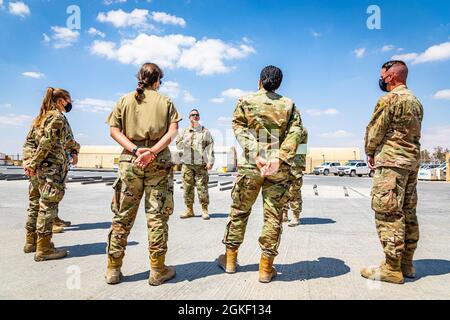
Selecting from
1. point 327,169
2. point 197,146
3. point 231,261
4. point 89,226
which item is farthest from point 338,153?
point 231,261

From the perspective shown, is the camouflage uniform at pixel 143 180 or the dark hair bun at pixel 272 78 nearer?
the camouflage uniform at pixel 143 180

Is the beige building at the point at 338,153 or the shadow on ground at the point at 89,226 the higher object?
the beige building at the point at 338,153

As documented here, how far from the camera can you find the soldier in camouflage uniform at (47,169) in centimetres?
348

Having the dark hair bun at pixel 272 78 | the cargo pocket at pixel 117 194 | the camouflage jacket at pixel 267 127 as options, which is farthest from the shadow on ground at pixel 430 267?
the cargo pocket at pixel 117 194

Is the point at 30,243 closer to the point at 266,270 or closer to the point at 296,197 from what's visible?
the point at 266,270

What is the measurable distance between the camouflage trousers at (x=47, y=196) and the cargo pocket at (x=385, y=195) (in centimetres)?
324

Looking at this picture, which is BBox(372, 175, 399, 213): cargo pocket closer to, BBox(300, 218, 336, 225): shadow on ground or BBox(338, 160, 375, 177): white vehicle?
BBox(300, 218, 336, 225): shadow on ground

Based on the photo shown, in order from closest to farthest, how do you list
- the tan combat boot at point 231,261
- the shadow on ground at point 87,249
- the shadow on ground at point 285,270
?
the shadow on ground at point 285,270
the tan combat boot at point 231,261
the shadow on ground at point 87,249

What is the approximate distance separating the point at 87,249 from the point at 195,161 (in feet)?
9.31

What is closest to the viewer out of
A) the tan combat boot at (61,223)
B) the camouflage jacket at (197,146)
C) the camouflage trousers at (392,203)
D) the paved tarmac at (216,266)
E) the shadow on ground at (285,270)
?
the paved tarmac at (216,266)

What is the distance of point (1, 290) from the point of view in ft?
8.40

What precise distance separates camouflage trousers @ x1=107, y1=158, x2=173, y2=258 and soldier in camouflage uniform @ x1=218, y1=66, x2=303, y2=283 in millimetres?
663

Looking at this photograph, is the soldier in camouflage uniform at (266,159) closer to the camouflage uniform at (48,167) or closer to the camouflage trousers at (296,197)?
the camouflage uniform at (48,167)
